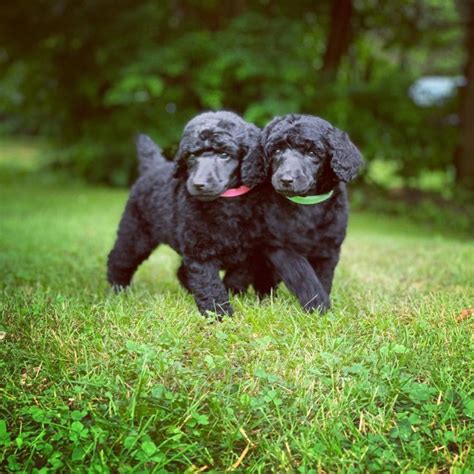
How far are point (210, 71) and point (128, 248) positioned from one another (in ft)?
23.0

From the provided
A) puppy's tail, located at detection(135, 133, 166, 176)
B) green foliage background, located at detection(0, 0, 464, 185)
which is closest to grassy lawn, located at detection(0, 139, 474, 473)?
puppy's tail, located at detection(135, 133, 166, 176)

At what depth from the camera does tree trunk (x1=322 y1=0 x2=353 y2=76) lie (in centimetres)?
1259

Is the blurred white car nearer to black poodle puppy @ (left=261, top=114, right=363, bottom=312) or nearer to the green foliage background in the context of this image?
the green foliage background

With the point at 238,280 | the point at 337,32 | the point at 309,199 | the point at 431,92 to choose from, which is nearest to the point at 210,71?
the point at 337,32

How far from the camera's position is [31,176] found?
1499cm

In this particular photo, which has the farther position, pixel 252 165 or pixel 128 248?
pixel 128 248

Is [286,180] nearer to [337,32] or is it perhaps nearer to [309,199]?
[309,199]

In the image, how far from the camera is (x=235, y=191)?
3959 millimetres

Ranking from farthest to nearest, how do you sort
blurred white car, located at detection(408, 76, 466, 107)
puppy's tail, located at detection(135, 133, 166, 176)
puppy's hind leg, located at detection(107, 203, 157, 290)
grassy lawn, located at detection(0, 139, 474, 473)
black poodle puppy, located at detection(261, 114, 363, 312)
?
blurred white car, located at detection(408, 76, 466, 107), puppy's tail, located at detection(135, 133, 166, 176), puppy's hind leg, located at detection(107, 203, 157, 290), black poodle puppy, located at detection(261, 114, 363, 312), grassy lawn, located at detection(0, 139, 474, 473)

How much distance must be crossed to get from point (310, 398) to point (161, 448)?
2.37ft

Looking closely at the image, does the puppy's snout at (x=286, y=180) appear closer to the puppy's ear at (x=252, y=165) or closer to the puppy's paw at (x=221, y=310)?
the puppy's ear at (x=252, y=165)

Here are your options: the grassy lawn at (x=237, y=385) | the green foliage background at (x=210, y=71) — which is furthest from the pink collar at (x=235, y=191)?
the green foliage background at (x=210, y=71)

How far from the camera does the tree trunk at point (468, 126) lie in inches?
441

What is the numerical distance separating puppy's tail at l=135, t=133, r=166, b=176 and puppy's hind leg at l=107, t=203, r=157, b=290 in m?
0.36
